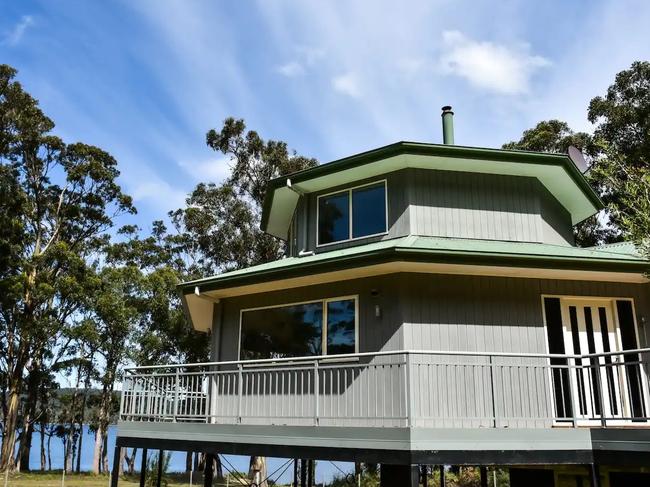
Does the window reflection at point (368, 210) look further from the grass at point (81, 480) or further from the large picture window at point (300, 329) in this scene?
the grass at point (81, 480)

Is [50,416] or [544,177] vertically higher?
[544,177]

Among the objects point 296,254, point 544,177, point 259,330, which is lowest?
point 259,330

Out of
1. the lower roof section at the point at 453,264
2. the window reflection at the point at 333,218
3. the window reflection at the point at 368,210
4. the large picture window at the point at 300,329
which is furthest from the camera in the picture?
the window reflection at the point at 333,218

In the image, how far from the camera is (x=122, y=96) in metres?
16.5

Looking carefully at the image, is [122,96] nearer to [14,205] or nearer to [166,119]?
[166,119]

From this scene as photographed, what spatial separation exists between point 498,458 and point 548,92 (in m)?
12.2

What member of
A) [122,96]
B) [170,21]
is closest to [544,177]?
[170,21]

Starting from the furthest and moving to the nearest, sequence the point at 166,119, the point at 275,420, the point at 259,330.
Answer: the point at 166,119
the point at 259,330
the point at 275,420

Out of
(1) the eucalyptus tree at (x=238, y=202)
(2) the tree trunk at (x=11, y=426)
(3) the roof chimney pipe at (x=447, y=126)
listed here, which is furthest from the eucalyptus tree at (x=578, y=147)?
(2) the tree trunk at (x=11, y=426)

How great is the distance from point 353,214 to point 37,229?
25.0 m

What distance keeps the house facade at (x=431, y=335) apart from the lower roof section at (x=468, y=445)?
0.02 metres

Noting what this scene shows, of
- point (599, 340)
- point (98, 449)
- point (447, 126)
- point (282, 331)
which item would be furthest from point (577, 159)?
point (98, 449)

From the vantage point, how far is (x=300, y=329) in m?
11.4

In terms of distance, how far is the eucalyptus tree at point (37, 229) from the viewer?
29.0 meters
